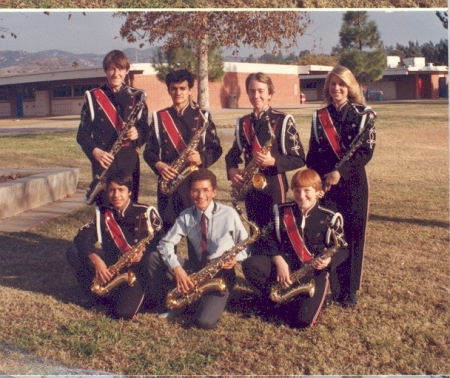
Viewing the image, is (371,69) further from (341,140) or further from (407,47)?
(341,140)

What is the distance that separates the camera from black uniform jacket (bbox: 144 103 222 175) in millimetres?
4090

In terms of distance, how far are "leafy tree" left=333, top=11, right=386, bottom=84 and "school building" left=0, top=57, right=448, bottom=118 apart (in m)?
0.08

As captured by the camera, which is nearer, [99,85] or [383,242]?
[99,85]

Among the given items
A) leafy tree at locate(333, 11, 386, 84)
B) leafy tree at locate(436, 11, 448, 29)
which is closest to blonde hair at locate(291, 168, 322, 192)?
leafy tree at locate(333, 11, 386, 84)

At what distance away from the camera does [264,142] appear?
4008mm

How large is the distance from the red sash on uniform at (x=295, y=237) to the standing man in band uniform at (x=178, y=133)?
0.59 metres

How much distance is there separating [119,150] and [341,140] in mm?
1388

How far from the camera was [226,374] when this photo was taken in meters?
3.59

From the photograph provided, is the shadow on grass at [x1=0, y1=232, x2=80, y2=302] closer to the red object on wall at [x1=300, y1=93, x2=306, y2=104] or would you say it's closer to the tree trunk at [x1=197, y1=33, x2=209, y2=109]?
the tree trunk at [x1=197, y1=33, x2=209, y2=109]

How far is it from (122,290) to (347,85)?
1915 millimetres

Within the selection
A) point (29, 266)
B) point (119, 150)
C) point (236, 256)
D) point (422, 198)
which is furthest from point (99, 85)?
point (422, 198)

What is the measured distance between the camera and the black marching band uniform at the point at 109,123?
13.5 feet

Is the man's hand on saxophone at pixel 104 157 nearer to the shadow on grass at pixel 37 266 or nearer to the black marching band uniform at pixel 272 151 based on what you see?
the black marching band uniform at pixel 272 151

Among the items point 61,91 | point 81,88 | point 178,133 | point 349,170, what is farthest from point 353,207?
point 61,91
